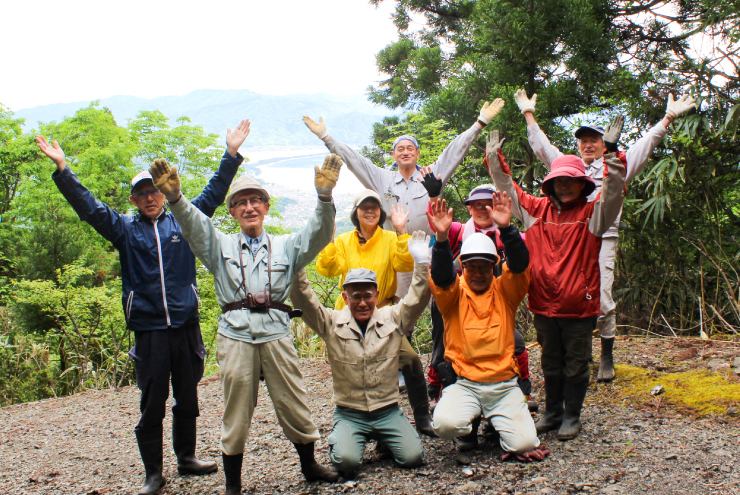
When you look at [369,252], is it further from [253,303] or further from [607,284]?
[607,284]

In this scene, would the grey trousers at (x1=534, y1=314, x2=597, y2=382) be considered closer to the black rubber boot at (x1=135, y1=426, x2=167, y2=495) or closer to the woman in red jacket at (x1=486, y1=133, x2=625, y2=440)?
the woman in red jacket at (x1=486, y1=133, x2=625, y2=440)

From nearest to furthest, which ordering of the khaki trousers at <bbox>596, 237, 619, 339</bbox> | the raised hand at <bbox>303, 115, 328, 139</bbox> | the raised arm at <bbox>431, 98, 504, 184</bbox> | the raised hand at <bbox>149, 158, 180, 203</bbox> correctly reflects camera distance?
1. the raised hand at <bbox>149, 158, 180, 203</bbox>
2. the khaki trousers at <bbox>596, 237, 619, 339</bbox>
3. the raised arm at <bbox>431, 98, 504, 184</bbox>
4. the raised hand at <bbox>303, 115, 328, 139</bbox>

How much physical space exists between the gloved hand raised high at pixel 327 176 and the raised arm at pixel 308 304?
0.59 meters

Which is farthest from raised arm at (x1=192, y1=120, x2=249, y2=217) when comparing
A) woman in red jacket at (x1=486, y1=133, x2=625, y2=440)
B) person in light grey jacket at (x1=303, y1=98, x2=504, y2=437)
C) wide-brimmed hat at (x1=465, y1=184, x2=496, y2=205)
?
woman in red jacket at (x1=486, y1=133, x2=625, y2=440)

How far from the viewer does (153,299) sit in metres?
3.35

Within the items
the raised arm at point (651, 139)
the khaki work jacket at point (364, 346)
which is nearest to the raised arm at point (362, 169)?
the khaki work jacket at point (364, 346)

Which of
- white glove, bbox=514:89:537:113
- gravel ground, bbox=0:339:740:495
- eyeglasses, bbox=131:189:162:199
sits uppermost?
white glove, bbox=514:89:537:113

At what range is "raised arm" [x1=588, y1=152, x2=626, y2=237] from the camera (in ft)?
11.0

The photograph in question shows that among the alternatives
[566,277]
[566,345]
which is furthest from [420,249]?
[566,345]

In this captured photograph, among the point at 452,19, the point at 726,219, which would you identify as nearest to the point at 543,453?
the point at 726,219

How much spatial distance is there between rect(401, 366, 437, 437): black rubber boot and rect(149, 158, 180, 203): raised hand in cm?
201

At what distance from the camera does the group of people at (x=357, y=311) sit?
3131mm

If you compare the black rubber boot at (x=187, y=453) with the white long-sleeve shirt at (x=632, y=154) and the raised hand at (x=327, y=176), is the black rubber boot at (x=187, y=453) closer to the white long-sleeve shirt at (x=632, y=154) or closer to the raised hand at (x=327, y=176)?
the raised hand at (x=327, y=176)

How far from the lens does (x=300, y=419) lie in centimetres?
315
